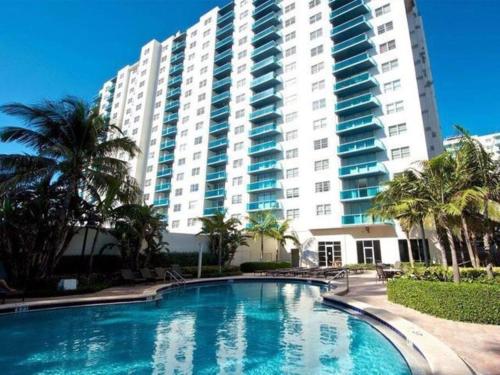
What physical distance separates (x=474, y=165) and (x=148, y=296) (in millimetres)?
17172

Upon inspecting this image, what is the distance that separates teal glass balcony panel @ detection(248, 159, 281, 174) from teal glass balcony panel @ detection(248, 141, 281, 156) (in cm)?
132

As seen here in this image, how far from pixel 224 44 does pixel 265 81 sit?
1389cm

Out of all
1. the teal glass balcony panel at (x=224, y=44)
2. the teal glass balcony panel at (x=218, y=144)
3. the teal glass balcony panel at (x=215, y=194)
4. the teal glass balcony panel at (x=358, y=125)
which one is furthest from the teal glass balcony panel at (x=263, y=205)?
the teal glass balcony panel at (x=224, y=44)

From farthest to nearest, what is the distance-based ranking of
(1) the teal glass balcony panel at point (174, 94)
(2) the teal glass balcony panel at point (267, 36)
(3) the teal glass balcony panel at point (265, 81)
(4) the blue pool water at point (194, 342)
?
(1) the teal glass balcony panel at point (174, 94) → (2) the teal glass balcony panel at point (267, 36) → (3) the teal glass balcony panel at point (265, 81) → (4) the blue pool water at point (194, 342)

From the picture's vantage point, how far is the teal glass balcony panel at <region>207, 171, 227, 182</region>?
41.9 meters

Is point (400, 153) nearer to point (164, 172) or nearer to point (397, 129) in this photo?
point (397, 129)

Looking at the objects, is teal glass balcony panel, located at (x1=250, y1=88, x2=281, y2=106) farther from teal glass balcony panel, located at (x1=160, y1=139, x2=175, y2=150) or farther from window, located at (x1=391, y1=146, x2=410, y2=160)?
window, located at (x1=391, y1=146, x2=410, y2=160)

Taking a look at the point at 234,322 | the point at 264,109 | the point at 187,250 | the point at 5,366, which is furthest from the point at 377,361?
the point at 264,109

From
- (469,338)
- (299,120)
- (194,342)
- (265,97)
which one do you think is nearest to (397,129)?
(299,120)

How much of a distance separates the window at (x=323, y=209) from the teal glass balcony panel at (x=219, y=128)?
1901cm

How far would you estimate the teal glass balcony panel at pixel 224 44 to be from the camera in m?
49.3

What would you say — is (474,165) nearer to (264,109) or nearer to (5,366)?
(5,366)

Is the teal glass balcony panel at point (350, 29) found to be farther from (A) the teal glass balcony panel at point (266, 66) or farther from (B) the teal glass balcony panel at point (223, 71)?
(B) the teal glass balcony panel at point (223, 71)

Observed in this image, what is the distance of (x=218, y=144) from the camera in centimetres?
4381
